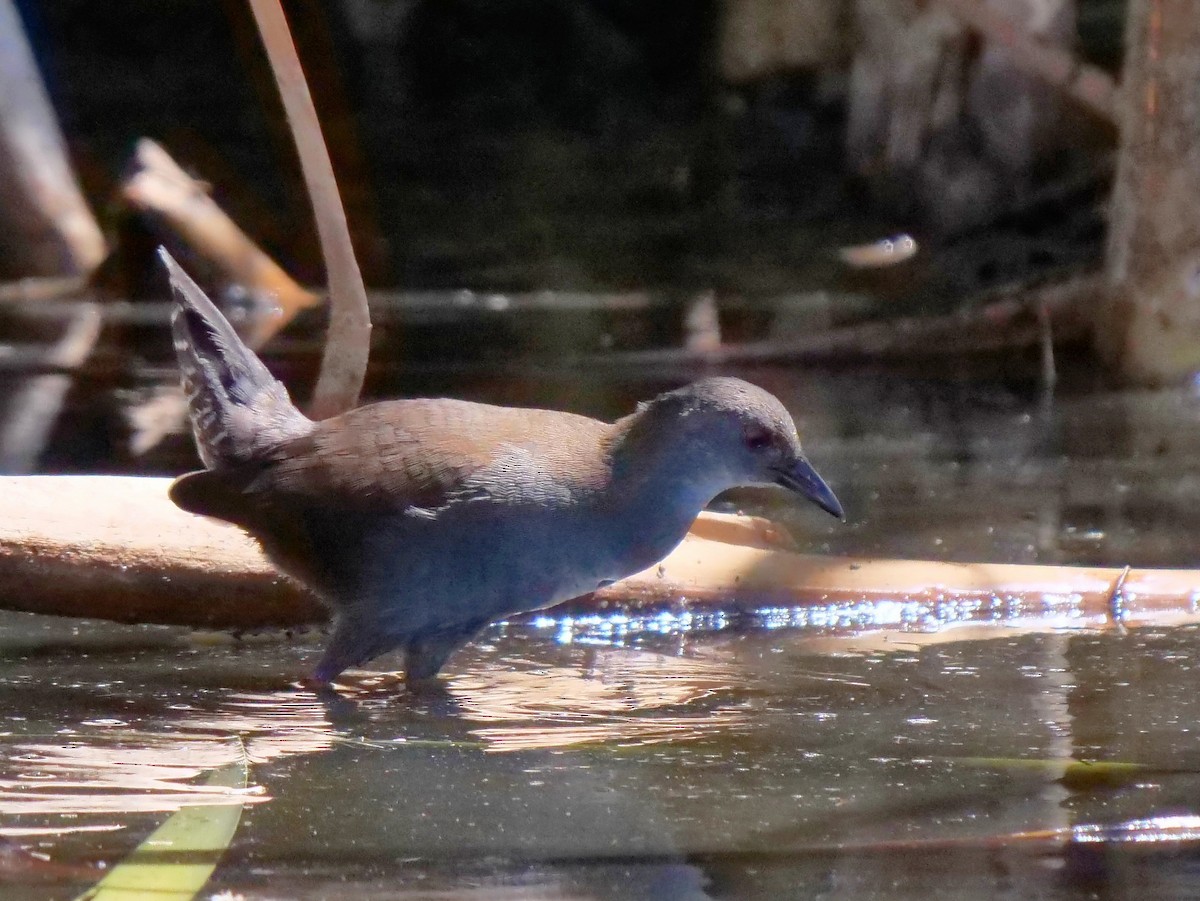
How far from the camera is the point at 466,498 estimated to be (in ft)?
12.9

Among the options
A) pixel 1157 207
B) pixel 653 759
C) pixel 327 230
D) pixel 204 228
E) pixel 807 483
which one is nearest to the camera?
pixel 653 759

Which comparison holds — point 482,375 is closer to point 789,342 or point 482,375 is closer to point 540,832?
point 789,342

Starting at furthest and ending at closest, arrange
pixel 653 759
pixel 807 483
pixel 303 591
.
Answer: pixel 303 591, pixel 807 483, pixel 653 759

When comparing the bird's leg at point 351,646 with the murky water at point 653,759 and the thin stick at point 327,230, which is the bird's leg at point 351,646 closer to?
the murky water at point 653,759

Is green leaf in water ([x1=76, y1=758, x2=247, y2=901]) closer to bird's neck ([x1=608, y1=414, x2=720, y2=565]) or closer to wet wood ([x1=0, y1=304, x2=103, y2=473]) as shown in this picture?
bird's neck ([x1=608, y1=414, x2=720, y2=565])

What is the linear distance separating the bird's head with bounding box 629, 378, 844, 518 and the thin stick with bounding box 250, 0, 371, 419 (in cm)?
120

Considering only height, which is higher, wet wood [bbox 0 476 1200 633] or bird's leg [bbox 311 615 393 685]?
wet wood [bbox 0 476 1200 633]

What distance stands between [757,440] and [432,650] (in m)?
0.89

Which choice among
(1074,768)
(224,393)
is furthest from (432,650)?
(1074,768)

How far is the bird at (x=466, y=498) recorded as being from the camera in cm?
395

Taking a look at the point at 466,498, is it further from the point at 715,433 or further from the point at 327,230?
the point at 327,230

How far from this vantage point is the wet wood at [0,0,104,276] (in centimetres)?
959

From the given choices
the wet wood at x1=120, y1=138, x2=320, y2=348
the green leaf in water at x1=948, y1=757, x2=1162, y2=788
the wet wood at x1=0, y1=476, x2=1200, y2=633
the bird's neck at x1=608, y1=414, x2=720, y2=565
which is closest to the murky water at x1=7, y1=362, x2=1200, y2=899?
the green leaf in water at x1=948, y1=757, x2=1162, y2=788

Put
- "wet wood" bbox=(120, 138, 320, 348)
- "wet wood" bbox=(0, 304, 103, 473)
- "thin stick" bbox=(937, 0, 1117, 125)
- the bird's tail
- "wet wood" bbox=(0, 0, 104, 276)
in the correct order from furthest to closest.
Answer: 1. "wet wood" bbox=(0, 0, 104, 276)
2. "wet wood" bbox=(120, 138, 320, 348)
3. "thin stick" bbox=(937, 0, 1117, 125)
4. "wet wood" bbox=(0, 304, 103, 473)
5. the bird's tail
